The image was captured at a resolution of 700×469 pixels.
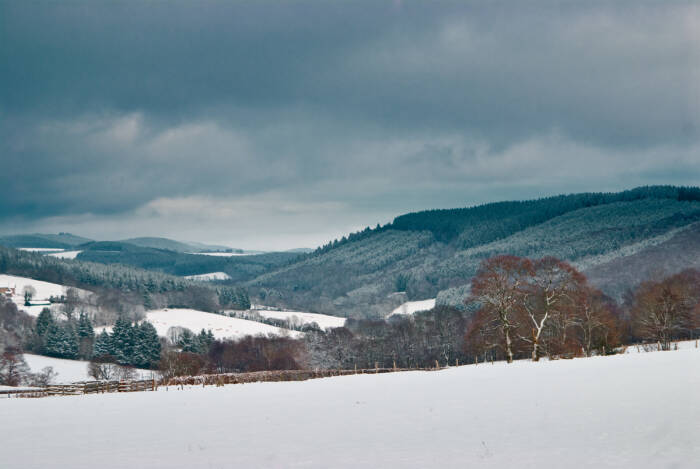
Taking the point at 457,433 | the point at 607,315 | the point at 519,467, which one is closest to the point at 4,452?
the point at 457,433

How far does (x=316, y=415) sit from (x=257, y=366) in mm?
121603

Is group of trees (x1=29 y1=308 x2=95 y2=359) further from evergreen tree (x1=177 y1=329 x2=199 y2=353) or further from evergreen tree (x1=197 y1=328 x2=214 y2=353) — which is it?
evergreen tree (x1=197 y1=328 x2=214 y2=353)

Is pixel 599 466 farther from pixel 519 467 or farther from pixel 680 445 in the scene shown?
pixel 680 445

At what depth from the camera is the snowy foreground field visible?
1892 centimetres

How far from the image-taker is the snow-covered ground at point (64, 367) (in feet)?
413

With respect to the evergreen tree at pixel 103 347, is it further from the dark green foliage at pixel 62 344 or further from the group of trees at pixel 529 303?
the group of trees at pixel 529 303

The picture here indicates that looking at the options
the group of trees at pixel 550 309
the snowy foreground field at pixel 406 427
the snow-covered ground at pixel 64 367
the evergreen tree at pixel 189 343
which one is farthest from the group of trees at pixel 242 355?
the snowy foreground field at pixel 406 427

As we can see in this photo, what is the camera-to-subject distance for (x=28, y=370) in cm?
11812

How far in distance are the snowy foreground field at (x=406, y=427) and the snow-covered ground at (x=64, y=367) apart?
94.4 meters

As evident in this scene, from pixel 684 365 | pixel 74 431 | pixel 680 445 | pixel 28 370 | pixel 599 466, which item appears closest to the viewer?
pixel 599 466

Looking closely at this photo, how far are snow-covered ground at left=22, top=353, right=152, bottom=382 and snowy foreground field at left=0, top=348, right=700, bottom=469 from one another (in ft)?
310

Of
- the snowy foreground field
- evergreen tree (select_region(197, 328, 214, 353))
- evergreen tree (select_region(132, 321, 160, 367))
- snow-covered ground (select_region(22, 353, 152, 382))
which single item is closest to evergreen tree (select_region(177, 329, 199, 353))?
evergreen tree (select_region(197, 328, 214, 353))

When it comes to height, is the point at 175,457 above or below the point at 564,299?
below

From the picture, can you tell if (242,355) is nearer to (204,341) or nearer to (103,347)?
(204,341)
